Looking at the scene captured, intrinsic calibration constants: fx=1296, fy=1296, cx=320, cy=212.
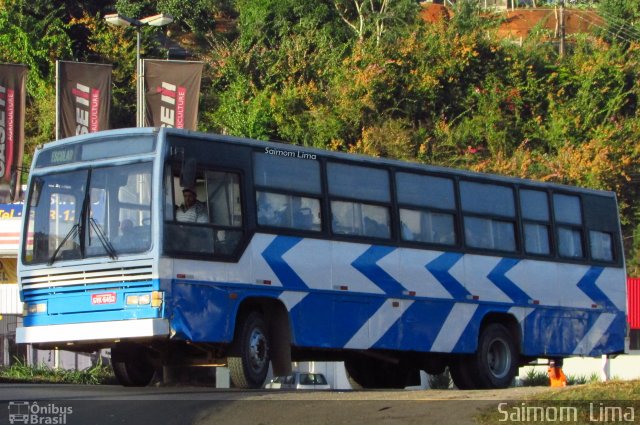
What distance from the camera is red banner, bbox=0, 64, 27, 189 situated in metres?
A: 30.9

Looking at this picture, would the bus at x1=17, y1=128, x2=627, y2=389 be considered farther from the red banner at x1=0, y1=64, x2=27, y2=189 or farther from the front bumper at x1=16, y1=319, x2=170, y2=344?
the red banner at x1=0, y1=64, x2=27, y2=189

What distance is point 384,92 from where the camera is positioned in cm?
4812

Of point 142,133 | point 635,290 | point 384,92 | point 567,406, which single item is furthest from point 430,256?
point 384,92

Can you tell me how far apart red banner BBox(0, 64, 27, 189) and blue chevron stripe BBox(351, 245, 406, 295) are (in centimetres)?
1572

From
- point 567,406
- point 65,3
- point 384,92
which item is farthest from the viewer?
point 65,3

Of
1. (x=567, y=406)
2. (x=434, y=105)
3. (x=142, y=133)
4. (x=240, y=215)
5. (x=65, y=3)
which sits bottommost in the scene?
(x=567, y=406)

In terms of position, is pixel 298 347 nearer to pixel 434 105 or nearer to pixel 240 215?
pixel 240 215

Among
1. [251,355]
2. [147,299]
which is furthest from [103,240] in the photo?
[251,355]

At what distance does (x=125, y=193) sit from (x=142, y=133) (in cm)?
75

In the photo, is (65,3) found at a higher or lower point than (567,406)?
higher

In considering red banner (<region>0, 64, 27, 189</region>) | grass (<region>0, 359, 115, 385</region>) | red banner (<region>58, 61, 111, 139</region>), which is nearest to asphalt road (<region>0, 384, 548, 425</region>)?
grass (<region>0, 359, 115, 385</region>)

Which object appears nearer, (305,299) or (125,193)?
(125,193)

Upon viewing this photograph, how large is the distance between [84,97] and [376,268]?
14.6m

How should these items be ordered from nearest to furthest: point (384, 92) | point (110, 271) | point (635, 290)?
point (110, 271) < point (635, 290) < point (384, 92)
